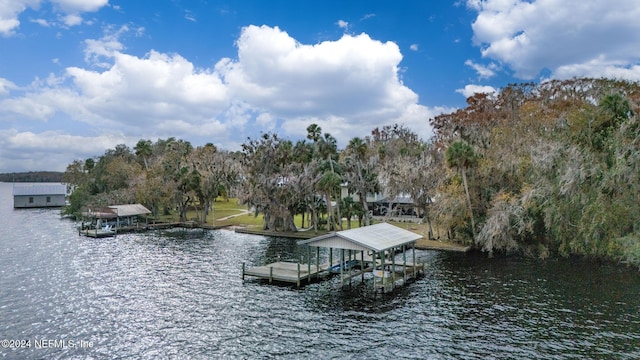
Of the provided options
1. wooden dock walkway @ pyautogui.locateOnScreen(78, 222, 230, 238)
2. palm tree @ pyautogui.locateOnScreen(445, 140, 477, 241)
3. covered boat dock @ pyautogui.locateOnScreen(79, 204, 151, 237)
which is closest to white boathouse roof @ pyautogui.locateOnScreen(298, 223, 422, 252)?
palm tree @ pyautogui.locateOnScreen(445, 140, 477, 241)

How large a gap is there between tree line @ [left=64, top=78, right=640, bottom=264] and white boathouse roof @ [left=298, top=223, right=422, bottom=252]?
528 inches

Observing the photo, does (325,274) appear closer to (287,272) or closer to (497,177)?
(287,272)

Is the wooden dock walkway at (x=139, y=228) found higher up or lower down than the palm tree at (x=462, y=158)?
lower down

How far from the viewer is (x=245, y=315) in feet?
83.9

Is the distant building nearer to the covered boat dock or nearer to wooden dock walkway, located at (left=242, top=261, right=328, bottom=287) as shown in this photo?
the covered boat dock

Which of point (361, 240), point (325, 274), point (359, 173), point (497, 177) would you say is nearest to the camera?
point (361, 240)

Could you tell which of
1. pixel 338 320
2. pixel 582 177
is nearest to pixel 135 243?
pixel 338 320

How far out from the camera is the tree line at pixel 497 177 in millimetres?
37719

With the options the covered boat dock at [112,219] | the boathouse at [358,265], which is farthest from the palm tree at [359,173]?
the covered boat dock at [112,219]

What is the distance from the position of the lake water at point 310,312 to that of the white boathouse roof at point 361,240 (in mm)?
3451

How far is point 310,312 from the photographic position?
2608 cm

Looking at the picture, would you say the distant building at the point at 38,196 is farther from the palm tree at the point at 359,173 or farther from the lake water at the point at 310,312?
the palm tree at the point at 359,173

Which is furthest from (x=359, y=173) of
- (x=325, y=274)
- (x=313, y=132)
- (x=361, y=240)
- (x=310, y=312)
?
(x=310, y=312)

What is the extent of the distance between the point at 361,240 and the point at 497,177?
80.0 ft
